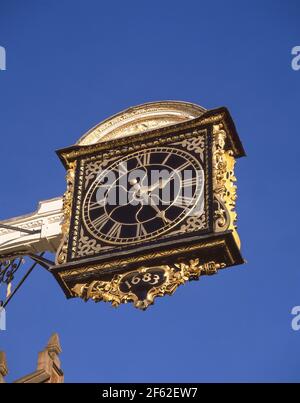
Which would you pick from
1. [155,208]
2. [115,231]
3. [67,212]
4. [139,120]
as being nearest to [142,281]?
[115,231]

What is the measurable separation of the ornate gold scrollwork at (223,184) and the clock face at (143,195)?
255mm

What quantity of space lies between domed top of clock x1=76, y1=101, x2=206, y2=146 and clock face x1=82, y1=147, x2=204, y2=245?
54cm

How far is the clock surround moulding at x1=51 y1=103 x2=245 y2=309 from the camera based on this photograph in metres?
29.5

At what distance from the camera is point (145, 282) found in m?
29.5

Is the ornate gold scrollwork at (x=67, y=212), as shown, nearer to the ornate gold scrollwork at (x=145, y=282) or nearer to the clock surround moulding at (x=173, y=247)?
the clock surround moulding at (x=173, y=247)

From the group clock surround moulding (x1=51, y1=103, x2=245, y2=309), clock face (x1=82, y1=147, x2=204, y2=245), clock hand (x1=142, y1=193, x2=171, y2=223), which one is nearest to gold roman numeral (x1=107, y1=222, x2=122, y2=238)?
clock face (x1=82, y1=147, x2=204, y2=245)

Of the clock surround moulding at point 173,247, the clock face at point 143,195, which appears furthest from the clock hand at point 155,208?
the clock surround moulding at point 173,247

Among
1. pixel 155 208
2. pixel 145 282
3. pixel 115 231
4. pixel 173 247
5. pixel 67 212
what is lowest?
pixel 145 282

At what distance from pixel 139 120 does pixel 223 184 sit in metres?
2.34

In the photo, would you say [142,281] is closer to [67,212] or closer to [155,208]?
[155,208]

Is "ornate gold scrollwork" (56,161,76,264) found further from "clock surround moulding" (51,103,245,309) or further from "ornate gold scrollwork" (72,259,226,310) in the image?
"ornate gold scrollwork" (72,259,226,310)

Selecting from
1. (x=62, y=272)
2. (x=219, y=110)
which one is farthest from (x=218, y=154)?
(x=62, y=272)

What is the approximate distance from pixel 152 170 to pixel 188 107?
1.22 meters
